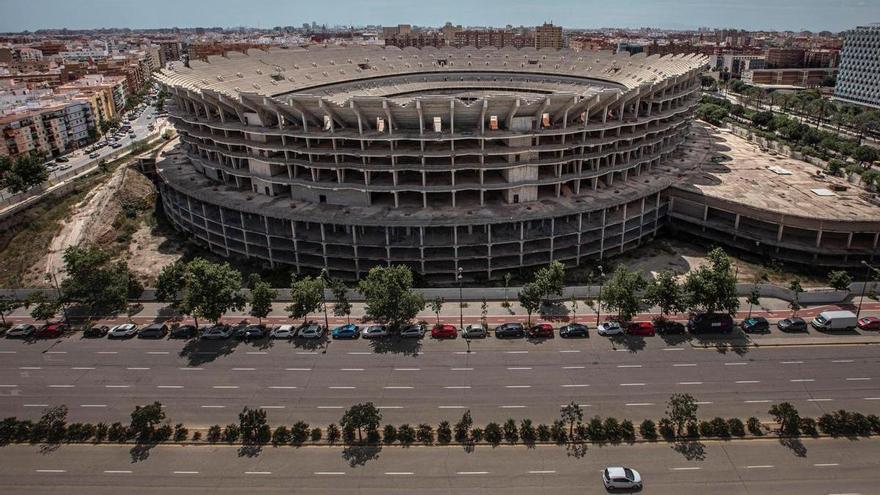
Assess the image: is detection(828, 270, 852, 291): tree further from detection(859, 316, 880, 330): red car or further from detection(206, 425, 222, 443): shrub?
detection(206, 425, 222, 443): shrub

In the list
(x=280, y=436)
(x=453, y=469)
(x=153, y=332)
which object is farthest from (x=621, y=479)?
(x=153, y=332)

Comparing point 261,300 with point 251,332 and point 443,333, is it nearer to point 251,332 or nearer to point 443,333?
point 251,332

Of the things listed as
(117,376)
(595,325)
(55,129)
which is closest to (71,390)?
(117,376)

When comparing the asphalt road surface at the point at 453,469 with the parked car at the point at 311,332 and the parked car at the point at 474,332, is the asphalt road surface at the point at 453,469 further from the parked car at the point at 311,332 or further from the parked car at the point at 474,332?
the parked car at the point at 311,332

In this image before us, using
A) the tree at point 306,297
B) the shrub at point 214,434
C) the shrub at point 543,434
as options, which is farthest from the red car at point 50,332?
the shrub at point 543,434

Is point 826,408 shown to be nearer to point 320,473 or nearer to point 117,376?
point 320,473

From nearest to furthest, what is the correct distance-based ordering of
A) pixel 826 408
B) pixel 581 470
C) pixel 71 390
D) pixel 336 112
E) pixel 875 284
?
pixel 581 470 < pixel 826 408 < pixel 71 390 < pixel 875 284 < pixel 336 112

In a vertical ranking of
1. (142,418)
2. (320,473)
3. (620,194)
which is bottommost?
(320,473)

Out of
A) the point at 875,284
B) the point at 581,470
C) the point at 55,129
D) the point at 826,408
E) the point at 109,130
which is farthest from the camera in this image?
the point at 109,130
